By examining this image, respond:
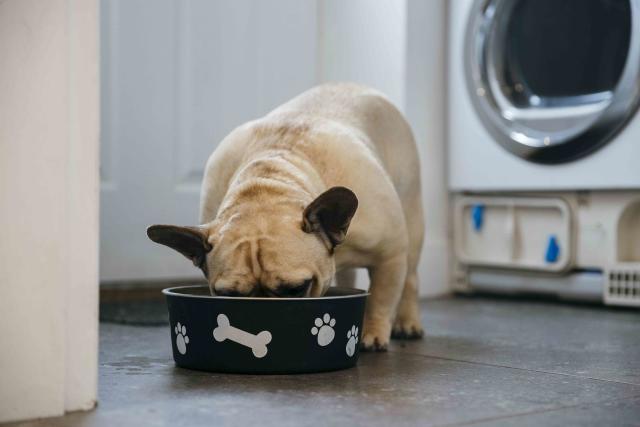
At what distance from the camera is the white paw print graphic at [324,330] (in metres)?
1.53

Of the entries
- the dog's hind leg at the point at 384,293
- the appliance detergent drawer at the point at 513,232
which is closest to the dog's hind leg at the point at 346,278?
the dog's hind leg at the point at 384,293

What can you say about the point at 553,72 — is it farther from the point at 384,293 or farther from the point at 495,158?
the point at 384,293

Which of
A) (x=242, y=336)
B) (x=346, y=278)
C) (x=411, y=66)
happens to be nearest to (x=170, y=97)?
(x=411, y=66)

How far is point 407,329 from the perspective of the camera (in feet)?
7.11

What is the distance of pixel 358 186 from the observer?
1847 millimetres

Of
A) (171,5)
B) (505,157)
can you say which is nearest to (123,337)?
(171,5)

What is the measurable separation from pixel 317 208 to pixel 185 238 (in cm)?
23

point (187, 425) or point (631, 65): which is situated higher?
point (631, 65)

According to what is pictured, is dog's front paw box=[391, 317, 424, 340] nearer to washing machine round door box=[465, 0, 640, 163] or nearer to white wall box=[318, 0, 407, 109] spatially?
washing machine round door box=[465, 0, 640, 163]

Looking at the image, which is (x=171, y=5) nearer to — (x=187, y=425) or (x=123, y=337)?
(x=123, y=337)

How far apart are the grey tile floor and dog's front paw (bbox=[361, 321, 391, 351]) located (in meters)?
0.03

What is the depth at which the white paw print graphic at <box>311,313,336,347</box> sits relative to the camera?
5.03 feet

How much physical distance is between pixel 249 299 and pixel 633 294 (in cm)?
164

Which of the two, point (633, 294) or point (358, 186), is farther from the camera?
point (633, 294)
